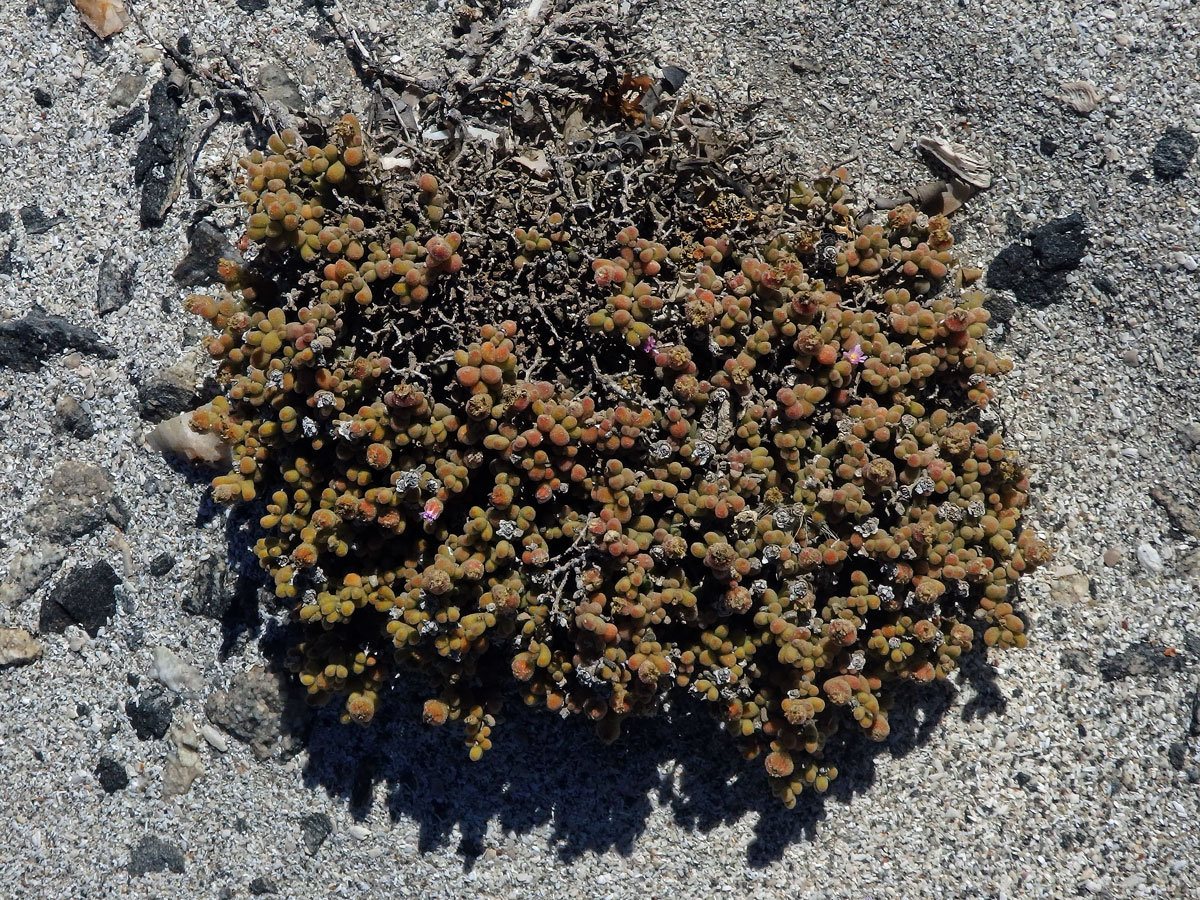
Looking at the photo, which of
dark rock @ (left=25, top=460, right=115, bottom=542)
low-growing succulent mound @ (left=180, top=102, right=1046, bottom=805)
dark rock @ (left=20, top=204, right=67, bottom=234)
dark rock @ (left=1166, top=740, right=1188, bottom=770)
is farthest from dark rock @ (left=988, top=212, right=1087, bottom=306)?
dark rock @ (left=20, top=204, right=67, bottom=234)

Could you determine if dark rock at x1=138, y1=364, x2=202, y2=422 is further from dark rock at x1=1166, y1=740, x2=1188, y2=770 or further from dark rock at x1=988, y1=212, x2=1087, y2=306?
dark rock at x1=1166, y1=740, x2=1188, y2=770

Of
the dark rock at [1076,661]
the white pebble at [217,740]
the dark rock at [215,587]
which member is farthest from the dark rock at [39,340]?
the dark rock at [1076,661]

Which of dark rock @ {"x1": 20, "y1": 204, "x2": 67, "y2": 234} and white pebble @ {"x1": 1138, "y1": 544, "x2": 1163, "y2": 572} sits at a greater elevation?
white pebble @ {"x1": 1138, "y1": 544, "x2": 1163, "y2": 572}

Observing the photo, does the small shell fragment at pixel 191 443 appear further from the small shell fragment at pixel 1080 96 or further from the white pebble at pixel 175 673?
the small shell fragment at pixel 1080 96

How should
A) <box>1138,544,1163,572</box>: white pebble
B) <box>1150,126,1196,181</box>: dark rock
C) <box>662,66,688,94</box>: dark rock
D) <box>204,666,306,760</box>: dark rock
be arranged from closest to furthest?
<box>1150,126,1196,181</box>: dark rock, <box>1138,544,1163,572</box>: white pebble, <box>662,66,688,94</box>: dark rock, <box>204,666,306,760</box>: dark rock

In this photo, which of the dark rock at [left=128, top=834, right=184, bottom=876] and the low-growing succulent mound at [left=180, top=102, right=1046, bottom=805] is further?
the dark rock at [left=128, top=834, right=184, bottom=876]

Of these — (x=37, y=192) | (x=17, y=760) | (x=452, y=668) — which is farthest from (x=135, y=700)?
(x=37, y=192)

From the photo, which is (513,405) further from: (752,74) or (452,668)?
(752,74)

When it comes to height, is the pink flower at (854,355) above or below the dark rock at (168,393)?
above
